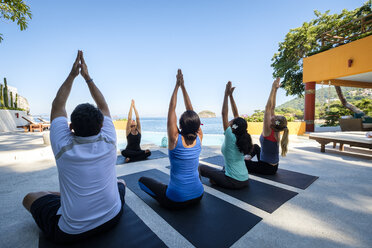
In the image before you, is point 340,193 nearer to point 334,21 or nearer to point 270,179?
point 270,179

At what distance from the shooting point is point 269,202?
2006mm

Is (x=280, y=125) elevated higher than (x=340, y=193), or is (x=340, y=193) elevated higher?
(x=280, y=125)

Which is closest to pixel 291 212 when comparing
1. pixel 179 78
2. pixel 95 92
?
pixel 179 78

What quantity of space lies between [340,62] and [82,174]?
360 inches

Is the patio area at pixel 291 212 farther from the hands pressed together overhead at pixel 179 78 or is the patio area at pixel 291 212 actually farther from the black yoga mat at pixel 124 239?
the hands pressed together overhead at pixel 179 78

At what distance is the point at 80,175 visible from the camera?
3.67 ft

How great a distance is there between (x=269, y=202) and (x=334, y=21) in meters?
15.8

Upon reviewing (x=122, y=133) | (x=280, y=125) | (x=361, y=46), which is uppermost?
(x=361, y=46)

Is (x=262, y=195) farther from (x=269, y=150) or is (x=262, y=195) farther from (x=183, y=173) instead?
(x=183, y=173)

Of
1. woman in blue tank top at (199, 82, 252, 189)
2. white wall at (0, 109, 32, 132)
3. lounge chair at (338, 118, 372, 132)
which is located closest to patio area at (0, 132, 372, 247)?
woman in blue tank top at (199, 82, 252, 189)

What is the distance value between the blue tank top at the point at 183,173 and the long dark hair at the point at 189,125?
2.8 inches

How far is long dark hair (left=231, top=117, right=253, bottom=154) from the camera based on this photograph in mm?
2023

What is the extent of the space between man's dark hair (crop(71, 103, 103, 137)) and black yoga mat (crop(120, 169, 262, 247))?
1.10m

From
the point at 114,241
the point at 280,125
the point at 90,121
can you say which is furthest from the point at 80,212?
the point at 280,125
